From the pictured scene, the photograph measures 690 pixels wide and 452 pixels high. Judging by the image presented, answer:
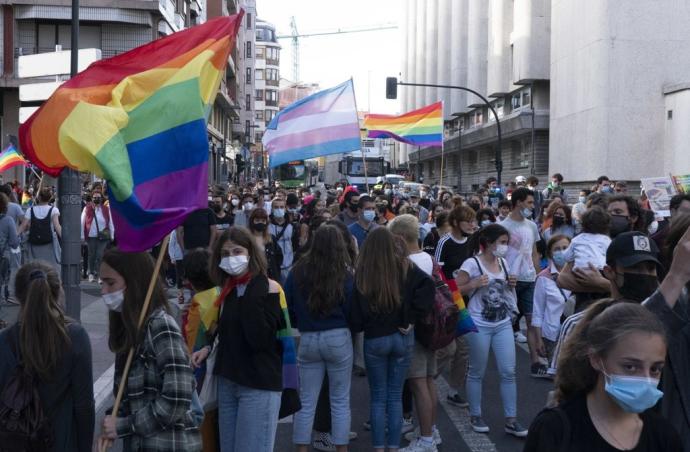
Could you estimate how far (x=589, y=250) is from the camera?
7449mm

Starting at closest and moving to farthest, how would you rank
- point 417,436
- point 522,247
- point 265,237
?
point 417,436, point 522,247, point 265,237

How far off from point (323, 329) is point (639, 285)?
9.77 ft

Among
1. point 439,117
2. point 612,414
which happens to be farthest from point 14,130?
point 612,414

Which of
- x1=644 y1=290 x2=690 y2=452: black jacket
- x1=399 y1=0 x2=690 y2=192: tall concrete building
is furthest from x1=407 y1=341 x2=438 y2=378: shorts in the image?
x1=399 y1=0 x2=690 y2=192: tall concrete building

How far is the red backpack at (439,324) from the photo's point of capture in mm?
6902

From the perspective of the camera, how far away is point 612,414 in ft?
9.01

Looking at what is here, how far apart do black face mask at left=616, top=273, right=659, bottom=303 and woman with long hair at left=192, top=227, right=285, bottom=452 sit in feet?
7.28

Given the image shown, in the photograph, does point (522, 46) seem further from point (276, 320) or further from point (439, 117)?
point (276, 320)

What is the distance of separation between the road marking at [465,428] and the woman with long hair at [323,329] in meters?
1.24

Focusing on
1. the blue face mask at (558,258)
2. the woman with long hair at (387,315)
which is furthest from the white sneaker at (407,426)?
the blue face mask at (558,258)

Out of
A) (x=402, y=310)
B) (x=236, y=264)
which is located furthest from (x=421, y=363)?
(x=236, y=264)

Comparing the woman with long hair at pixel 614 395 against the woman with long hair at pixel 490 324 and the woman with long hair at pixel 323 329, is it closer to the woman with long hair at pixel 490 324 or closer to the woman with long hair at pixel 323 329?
the woman with long hair at pixel 323 329

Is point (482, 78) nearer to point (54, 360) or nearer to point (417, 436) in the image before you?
point (417, 436)

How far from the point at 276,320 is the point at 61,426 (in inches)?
60.4
